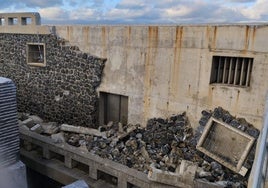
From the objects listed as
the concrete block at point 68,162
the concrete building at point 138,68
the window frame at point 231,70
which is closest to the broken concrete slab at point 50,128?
the concrete building at point 138,68

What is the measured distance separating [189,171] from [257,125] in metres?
2.09

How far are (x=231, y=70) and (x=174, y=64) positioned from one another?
1478 mm

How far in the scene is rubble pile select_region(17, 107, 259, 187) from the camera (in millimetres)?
6289

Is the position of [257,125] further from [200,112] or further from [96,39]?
[96,39]

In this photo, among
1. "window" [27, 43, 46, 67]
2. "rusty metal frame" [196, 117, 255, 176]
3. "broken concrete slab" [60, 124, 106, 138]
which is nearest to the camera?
"rusty metal frame" [196, 117, 255, 176]

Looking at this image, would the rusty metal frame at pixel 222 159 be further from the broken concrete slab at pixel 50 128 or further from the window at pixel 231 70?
the broken concrete slab at pixel 50 128

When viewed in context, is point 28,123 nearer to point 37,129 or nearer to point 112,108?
point 37,129

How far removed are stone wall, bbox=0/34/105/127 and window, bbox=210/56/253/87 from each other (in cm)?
354

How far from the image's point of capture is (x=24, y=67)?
1068 centimetres

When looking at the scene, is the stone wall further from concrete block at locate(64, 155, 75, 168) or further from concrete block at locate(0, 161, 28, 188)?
concrete block at locate(0, 161, 28, 188)

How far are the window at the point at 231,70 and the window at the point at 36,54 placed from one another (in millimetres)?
6235

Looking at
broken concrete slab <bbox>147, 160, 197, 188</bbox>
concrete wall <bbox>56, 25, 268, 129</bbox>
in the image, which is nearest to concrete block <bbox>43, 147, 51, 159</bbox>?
concrete wall <bbox>56, 25, 268, 129</bbox>

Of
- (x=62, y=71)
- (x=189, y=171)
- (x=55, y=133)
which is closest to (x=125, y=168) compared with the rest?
(x=189, y=171)

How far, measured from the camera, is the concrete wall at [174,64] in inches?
246
